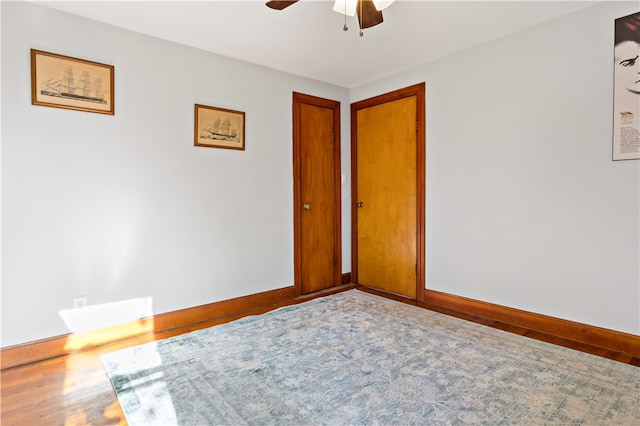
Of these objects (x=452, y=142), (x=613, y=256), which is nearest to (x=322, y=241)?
(x=452, y=142)

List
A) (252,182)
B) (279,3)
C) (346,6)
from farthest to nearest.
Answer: (252,182), (346,6), (279,3)

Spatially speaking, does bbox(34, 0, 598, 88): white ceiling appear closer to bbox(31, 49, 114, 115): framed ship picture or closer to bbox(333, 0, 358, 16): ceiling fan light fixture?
bbox(333, 0, 358, 16): ceiling fan light fixture

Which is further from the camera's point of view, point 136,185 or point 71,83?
point 136,185

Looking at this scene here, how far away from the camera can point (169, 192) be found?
2.90m

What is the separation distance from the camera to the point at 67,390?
1915 millimetres

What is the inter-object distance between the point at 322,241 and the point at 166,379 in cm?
239

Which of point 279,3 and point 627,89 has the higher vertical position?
point 279,3

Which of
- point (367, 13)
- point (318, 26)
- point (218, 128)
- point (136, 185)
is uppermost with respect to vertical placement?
point (318, 26)

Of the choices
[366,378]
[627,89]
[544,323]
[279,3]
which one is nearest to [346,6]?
[279,3]

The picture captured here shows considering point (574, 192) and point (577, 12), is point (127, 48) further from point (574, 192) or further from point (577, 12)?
point (574, 192)

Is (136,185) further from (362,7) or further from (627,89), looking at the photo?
(627,89)

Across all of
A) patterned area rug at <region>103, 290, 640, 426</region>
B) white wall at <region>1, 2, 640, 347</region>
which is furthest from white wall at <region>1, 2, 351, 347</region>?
patterned area rug at <region>103, 290, 640, 426</region>

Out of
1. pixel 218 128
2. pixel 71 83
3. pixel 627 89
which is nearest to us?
pixel 627 89

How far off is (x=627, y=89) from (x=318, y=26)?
7.23 feet
